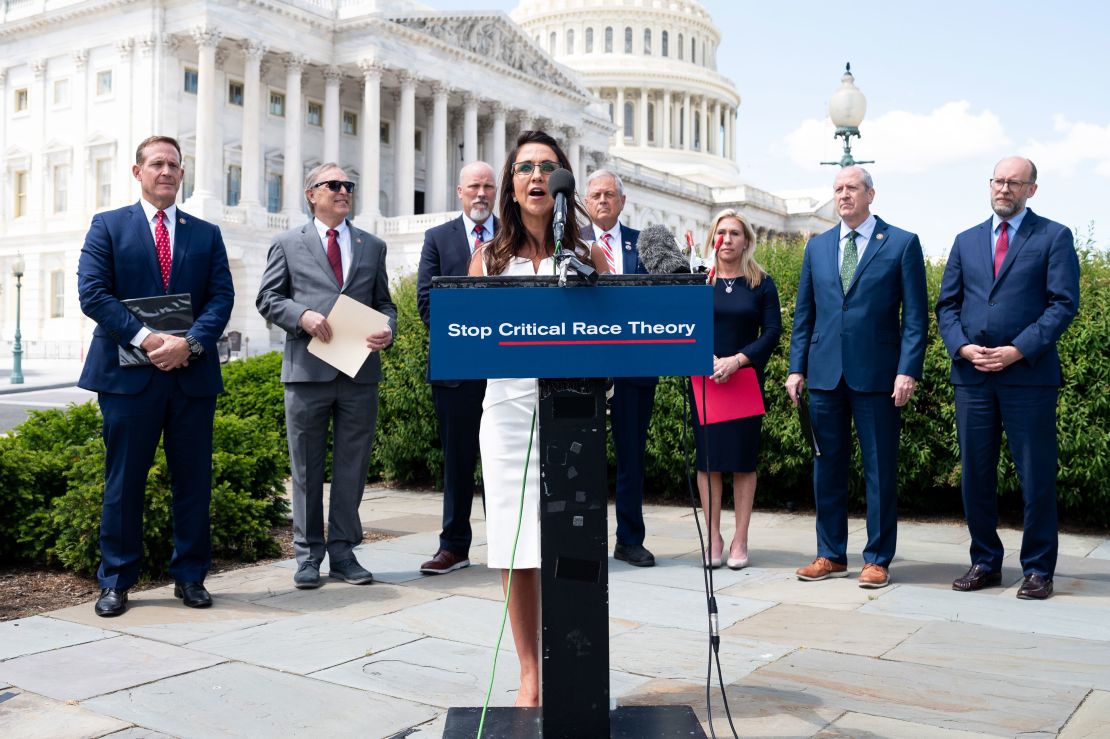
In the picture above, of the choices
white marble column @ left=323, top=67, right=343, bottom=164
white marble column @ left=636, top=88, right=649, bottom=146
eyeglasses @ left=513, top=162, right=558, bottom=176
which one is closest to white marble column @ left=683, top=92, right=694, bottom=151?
white marble column @ left=636, top=88, right=649, bottom=146

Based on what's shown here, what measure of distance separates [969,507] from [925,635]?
1578 mm

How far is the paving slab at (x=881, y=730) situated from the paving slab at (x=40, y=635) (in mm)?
3463

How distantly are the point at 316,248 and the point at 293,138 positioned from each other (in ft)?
161

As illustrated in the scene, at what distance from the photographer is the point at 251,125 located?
51.9 metres

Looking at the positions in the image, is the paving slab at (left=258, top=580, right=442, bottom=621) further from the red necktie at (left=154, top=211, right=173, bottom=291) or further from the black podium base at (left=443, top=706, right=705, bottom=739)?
the black podium base at (left=443, top=706, right=705, bottom=739)

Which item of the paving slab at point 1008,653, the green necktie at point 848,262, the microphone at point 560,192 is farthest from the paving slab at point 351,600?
the green necktie at point 848,262

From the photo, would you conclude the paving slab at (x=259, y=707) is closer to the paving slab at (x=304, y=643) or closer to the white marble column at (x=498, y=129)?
the paving slab at (x=304, y=643)

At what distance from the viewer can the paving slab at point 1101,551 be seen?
26.3 feet

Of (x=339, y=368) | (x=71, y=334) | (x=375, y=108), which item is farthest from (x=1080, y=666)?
(x=375, y=108)

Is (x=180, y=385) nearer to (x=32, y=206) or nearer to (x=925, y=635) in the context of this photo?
(x=925, y=635)

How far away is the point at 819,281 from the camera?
7.30m

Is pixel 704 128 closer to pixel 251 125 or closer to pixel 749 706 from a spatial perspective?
pixel 251 125

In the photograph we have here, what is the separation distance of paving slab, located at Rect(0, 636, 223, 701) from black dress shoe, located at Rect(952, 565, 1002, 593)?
4.25 metres

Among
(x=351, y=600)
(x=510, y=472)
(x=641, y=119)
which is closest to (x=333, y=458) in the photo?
(x=351, y=600)
